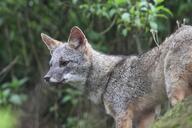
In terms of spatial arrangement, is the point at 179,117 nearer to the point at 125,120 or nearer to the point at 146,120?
the point at 125,120

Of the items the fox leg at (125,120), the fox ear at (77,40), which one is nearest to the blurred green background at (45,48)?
the fox ear at (77,40)

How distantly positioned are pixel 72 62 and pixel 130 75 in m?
0.79

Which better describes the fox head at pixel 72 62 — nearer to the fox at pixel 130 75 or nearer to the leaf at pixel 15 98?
the fox at pixel 130 75

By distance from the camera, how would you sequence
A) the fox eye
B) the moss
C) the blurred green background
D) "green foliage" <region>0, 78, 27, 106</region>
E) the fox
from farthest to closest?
the blurred green background, "green foliage" <region>0, 78, 27, 106</region>, the fox eye, the fox, the moss

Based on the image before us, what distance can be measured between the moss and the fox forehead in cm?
249

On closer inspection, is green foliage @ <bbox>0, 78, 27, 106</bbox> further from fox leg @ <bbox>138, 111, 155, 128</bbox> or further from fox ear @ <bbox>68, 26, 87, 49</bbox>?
fox leg @ <bbox>138, 111, 155, 128</bbox>

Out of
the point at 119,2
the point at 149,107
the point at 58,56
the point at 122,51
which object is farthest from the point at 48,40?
the point at 122,51

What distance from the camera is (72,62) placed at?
26.1 feet

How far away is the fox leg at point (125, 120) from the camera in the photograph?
7.48m

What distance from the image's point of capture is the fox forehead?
802cm

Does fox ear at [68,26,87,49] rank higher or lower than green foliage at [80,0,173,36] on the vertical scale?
lower

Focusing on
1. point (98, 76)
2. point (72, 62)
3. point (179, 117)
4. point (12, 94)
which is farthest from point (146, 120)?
point (12, 94)

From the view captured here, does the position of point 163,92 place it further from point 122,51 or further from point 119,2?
point 122,51

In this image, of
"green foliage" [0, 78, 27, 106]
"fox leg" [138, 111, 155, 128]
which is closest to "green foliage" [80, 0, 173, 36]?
"fox leg" [138, 111, 155, 128]
